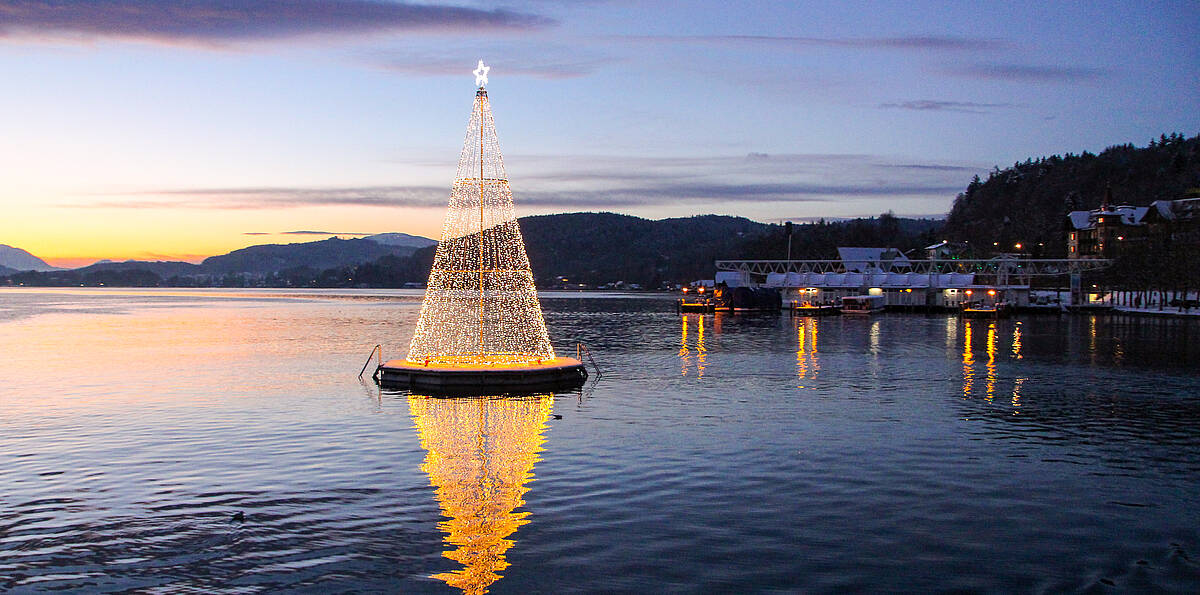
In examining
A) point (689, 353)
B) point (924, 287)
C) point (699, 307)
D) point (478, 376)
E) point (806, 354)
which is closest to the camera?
point (478, 376)

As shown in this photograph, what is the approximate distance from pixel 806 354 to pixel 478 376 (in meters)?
34.6

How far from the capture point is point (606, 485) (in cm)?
2311

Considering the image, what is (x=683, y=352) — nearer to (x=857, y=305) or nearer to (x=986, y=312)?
(x=986, y=312)

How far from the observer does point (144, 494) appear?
72.3ft

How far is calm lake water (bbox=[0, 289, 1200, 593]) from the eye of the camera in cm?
1652

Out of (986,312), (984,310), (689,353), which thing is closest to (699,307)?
(984,310)

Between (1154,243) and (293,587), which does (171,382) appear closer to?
(293,587)

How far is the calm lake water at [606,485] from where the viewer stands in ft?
54.2

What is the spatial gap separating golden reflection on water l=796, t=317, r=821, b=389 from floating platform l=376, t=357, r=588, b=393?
12455 millimetres

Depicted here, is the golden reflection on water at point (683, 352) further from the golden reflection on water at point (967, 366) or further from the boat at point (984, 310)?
the boat at point (984, 310)

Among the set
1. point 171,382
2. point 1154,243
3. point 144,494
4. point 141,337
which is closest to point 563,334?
point 141,337

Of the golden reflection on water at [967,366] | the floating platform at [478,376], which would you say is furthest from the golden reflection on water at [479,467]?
the golden reflection on water at [967,366]

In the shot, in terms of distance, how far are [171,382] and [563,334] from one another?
51.0 m

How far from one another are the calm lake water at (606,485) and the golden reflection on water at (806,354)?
7.28ft
